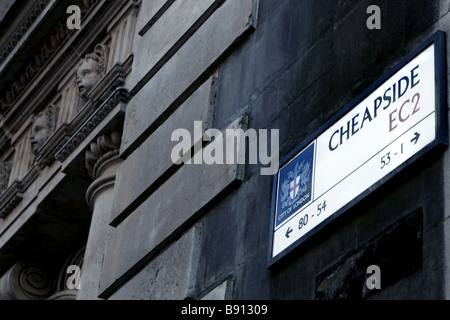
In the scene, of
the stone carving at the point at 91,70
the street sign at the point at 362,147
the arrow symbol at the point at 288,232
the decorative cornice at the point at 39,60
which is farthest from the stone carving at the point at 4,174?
the arrow symbol at the point at 288,232

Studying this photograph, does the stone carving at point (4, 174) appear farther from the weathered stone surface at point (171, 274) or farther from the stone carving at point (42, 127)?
the weathered stone surface at point (171, 274)

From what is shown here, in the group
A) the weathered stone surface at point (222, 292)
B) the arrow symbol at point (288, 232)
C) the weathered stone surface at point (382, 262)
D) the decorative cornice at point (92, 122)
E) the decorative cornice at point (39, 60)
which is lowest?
the weathered stone surface at point (382, 262)

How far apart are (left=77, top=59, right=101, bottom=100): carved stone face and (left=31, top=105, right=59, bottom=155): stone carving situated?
46.3 inches

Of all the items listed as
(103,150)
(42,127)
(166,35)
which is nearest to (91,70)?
(42,127)

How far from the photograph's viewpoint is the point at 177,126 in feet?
35.7

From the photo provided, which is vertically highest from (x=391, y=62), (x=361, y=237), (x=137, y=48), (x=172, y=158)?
(x=137, y=48)

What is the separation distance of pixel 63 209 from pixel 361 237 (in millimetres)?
8124

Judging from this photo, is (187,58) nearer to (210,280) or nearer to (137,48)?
(137,48)

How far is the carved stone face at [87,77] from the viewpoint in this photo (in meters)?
14.6

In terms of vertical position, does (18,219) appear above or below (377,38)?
above

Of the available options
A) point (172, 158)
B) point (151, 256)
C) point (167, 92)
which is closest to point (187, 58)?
point (167, 92)

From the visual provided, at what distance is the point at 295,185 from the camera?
27.0 ft

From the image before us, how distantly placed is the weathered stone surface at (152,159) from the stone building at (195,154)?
0.07 ft

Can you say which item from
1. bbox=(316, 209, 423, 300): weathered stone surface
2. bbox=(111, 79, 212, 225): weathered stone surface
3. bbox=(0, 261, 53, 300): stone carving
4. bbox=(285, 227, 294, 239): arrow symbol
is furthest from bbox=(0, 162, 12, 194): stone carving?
bbox=(316, 209, 423, 300): weathered stone surface
